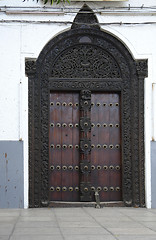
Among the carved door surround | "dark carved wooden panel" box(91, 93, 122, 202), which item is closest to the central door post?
"dark carved wooden panel" box(91, 93, 122, 202)

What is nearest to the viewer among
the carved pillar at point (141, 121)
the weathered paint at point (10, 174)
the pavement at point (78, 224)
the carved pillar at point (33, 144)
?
the pavement at point (78, 224)

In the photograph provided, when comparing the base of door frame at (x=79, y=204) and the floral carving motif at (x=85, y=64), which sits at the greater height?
the floral carving motif at (x=85, y=64)

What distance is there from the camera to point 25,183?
855 cm

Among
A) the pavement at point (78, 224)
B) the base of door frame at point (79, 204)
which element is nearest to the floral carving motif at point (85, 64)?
the base of door frame at point (79, 204)

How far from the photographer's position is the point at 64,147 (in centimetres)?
884

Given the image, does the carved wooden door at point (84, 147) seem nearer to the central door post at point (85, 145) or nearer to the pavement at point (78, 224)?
the central door post at point (85, 145)

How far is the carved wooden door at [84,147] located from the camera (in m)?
8.79

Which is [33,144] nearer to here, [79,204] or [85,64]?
[79,204]

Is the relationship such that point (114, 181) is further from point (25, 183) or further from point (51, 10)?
point (51, 10)

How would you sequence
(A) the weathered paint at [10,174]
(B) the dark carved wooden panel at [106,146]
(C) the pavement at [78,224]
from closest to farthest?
(C) the pavement at [78,224] < (A) the weathered paint at [10,174] < (B) the dark carved wooden panel at [106,146]

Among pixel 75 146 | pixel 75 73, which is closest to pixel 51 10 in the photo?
pixel 75 73

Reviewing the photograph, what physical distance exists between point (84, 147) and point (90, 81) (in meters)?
1.19

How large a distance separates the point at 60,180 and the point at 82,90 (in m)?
1.66

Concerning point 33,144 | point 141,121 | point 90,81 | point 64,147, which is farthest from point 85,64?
point 33,144
